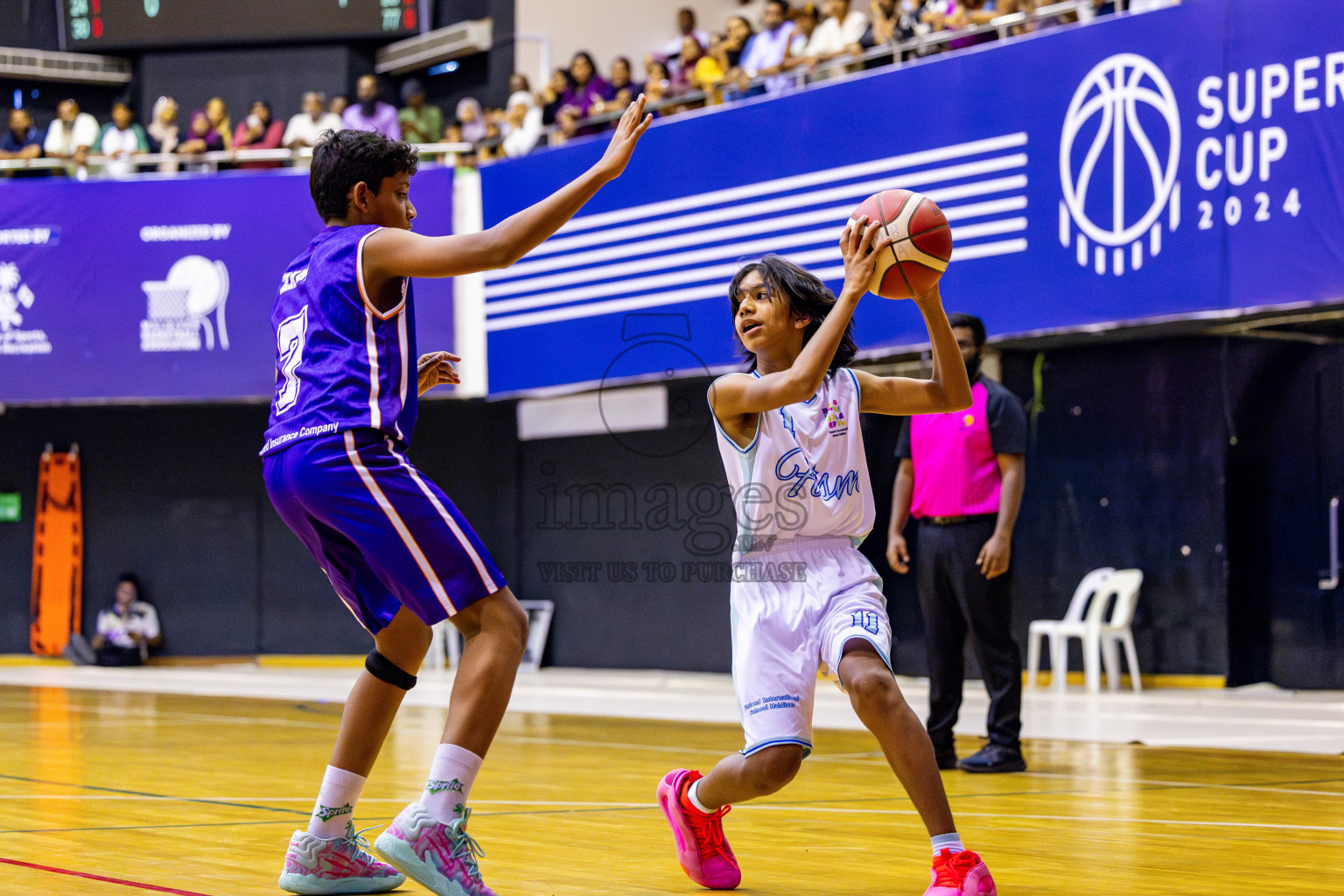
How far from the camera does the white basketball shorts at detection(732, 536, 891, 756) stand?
12.1 ft

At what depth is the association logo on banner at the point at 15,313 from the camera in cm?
1605

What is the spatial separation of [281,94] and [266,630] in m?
6.61

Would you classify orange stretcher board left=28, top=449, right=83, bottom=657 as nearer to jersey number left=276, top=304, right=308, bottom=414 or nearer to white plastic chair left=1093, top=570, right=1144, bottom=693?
white plastic chair left=1093, top=570, right=1144, bottom=693

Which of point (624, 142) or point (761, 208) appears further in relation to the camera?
point (761, 208)

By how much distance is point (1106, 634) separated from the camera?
12.0 metres

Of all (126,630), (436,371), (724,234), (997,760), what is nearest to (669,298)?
(724,234)

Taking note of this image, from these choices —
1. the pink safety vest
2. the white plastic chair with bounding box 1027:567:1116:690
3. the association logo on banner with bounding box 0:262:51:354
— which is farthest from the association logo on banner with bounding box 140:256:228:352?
the pink safety vest

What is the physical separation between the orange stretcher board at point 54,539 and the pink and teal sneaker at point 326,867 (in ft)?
50.8

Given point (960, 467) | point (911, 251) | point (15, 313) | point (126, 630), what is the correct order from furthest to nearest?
point (126, 630), point (15, 313), point (960, 467), point (911, 251)

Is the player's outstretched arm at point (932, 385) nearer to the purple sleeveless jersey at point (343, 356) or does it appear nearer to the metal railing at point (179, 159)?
the purple sleeveless jersey at point (343, 356)

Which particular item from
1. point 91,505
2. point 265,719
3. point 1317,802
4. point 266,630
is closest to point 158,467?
point 91,505

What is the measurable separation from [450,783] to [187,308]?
44.6 feet

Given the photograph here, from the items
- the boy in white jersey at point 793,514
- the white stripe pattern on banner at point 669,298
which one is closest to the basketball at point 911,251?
the boy in white jersey at point 793,514

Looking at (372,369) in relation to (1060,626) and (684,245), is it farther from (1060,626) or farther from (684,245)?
(684,245)
